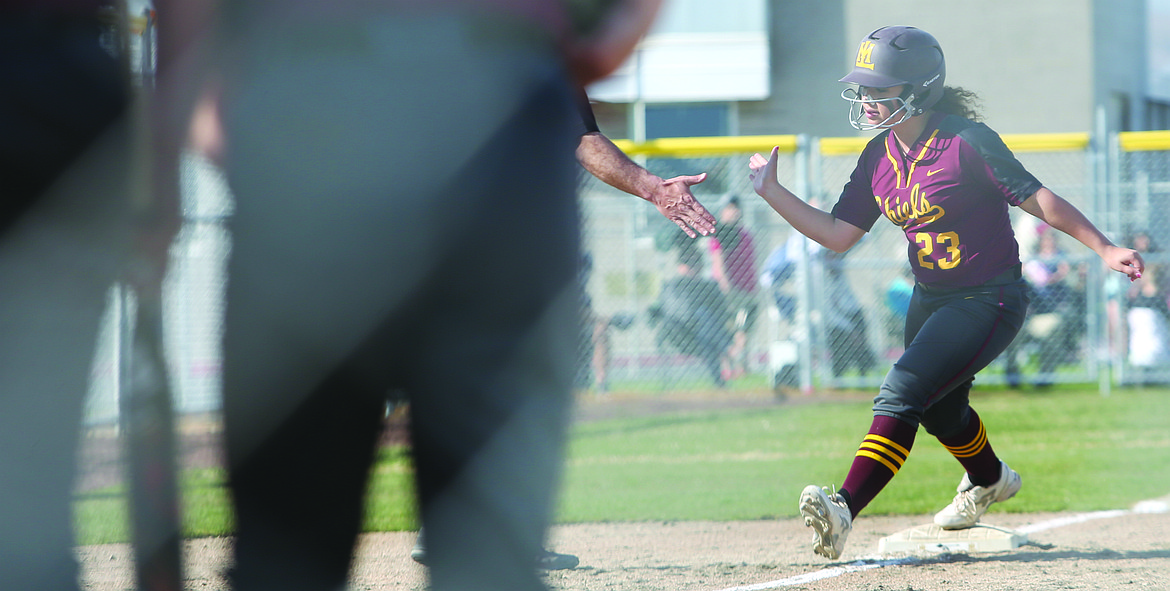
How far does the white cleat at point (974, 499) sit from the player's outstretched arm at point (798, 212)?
3.36 feet

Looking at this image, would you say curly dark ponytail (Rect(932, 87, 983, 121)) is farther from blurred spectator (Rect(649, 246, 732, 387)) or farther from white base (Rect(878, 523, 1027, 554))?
blurred spectator (Rect(649, 246, 732, 387))

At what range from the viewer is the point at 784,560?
13.5 feet

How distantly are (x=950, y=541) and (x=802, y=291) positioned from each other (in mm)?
5804

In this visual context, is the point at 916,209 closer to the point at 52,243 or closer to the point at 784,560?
the point at 784,560

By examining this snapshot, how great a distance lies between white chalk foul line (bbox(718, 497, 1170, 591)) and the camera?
367 cm

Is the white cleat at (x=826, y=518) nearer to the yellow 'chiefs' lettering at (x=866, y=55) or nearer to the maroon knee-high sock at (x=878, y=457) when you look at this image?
the maroon knee-high sock at (x=878, y=457)

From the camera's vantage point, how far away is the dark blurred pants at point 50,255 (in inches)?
89.4

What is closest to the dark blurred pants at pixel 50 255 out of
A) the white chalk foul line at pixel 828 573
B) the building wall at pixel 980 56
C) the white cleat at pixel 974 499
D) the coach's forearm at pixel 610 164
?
the coach's forearm at pixel 610 164

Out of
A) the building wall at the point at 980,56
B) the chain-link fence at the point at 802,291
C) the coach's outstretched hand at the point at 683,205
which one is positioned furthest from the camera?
the building wall at the point at 980,56

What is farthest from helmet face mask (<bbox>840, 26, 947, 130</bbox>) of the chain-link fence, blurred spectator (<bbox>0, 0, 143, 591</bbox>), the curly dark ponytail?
the chain-link fence

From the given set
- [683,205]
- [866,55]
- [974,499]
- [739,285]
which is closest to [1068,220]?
[866,55]

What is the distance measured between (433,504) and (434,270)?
1.25ft

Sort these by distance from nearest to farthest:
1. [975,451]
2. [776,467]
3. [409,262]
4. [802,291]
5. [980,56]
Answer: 1. [409,262]
2. [975,451]
3. [776,467]
4. [802,291]
5. [980,56]

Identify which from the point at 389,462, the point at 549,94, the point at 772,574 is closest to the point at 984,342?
the point at 772,574
